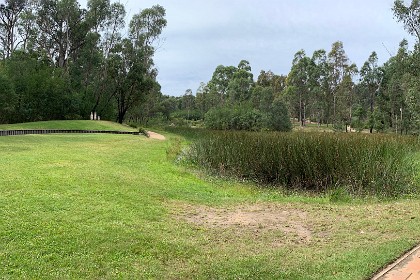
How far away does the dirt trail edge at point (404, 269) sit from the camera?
276cm

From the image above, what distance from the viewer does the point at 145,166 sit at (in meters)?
8.38

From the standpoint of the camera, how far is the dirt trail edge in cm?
276

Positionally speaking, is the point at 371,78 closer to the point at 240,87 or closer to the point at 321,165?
the point at 240,87

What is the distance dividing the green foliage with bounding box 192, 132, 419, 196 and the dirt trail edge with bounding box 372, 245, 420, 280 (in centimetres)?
374

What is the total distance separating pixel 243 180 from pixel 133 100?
87.0 ft

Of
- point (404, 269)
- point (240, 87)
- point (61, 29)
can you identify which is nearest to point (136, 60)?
point (61, 29)

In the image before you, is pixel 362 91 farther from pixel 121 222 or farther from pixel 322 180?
pixel 121 222

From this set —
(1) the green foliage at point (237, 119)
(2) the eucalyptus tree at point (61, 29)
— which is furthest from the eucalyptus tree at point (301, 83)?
(2) the eucalyptus tree at point (61, 29)

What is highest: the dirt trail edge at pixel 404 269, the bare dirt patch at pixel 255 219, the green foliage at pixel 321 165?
the green foliage at pixel 321 165

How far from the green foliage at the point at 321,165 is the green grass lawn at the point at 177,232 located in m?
1.00

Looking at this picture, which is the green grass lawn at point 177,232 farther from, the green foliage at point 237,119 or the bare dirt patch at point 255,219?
the green foliage at point 237,119

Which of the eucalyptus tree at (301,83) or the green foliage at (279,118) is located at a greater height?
the eucalyptus tree at (301,83)

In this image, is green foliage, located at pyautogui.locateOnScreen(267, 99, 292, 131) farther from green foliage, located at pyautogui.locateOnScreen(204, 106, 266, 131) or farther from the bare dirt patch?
the bare dirt patch

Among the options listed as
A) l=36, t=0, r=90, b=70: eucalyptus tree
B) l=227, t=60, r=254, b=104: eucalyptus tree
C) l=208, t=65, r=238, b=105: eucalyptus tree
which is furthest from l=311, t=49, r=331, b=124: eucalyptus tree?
l=36, t=0, r=90, b=70: eucalyptus tree
